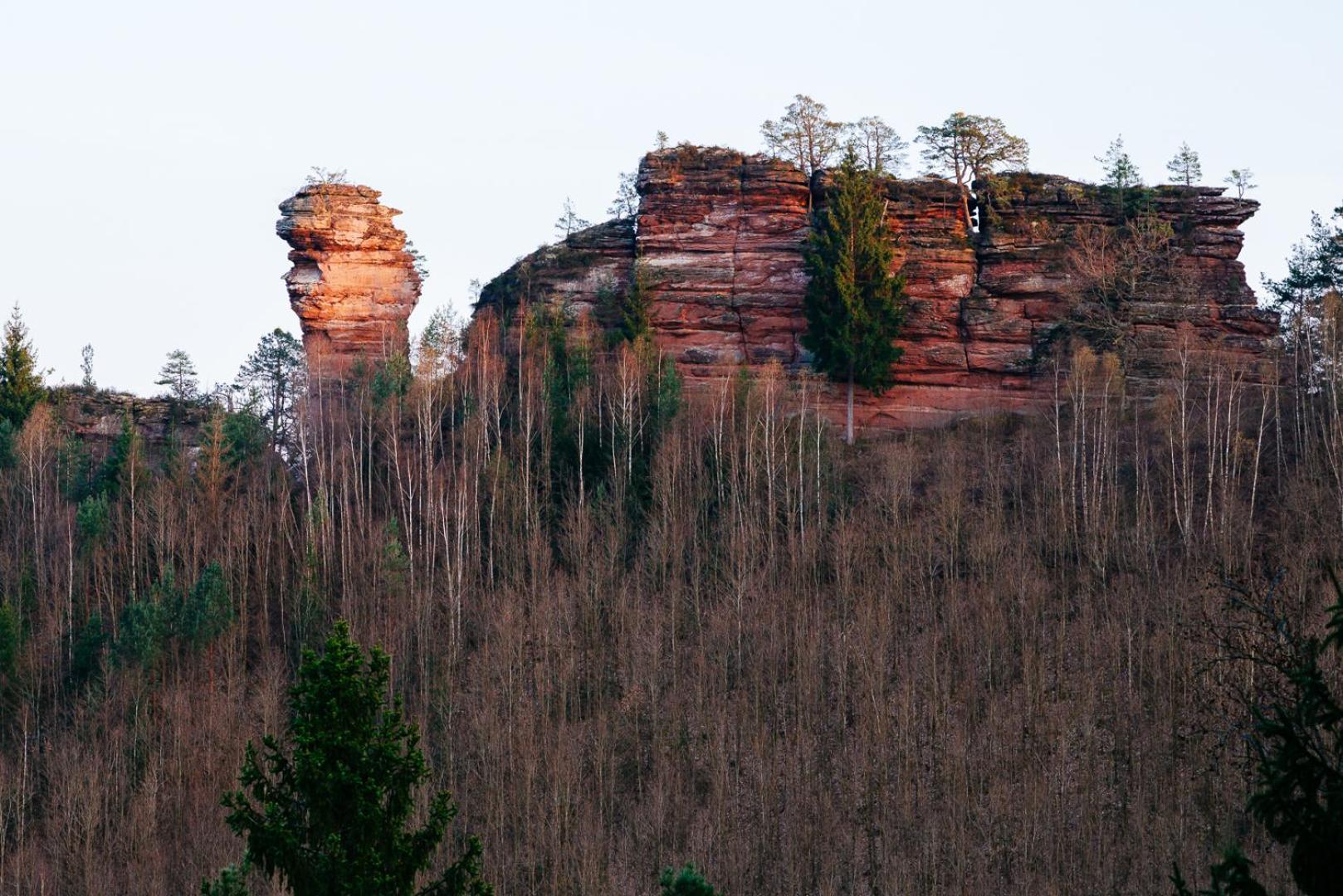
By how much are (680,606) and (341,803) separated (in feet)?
99.7

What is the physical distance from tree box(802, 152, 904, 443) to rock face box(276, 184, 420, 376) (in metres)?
18.8

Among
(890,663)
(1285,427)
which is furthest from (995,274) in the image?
(890,663)

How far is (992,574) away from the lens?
46625 mm

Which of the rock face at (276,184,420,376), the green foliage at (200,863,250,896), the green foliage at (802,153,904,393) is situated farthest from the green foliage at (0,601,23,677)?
the green foliage at (802,153,904,393)

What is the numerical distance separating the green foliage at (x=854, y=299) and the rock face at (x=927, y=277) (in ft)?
4.57

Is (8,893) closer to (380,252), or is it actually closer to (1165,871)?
(1165,871)

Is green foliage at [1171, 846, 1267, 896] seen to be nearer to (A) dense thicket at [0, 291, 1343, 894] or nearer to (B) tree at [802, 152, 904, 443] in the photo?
(A) dense thicket at [0, 291, 1343, 894]

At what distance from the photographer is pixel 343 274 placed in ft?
222

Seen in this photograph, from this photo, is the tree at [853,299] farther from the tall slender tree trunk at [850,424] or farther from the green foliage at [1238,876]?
the green foliage at [1238,876]

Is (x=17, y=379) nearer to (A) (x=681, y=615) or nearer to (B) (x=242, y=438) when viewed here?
(B) (x=242, y=438)

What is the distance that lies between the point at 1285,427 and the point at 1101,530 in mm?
9637

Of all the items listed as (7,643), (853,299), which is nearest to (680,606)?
(853,299)

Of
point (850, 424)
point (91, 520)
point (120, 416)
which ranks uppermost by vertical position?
point (120, 416)

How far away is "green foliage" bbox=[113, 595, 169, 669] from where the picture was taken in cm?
4644
